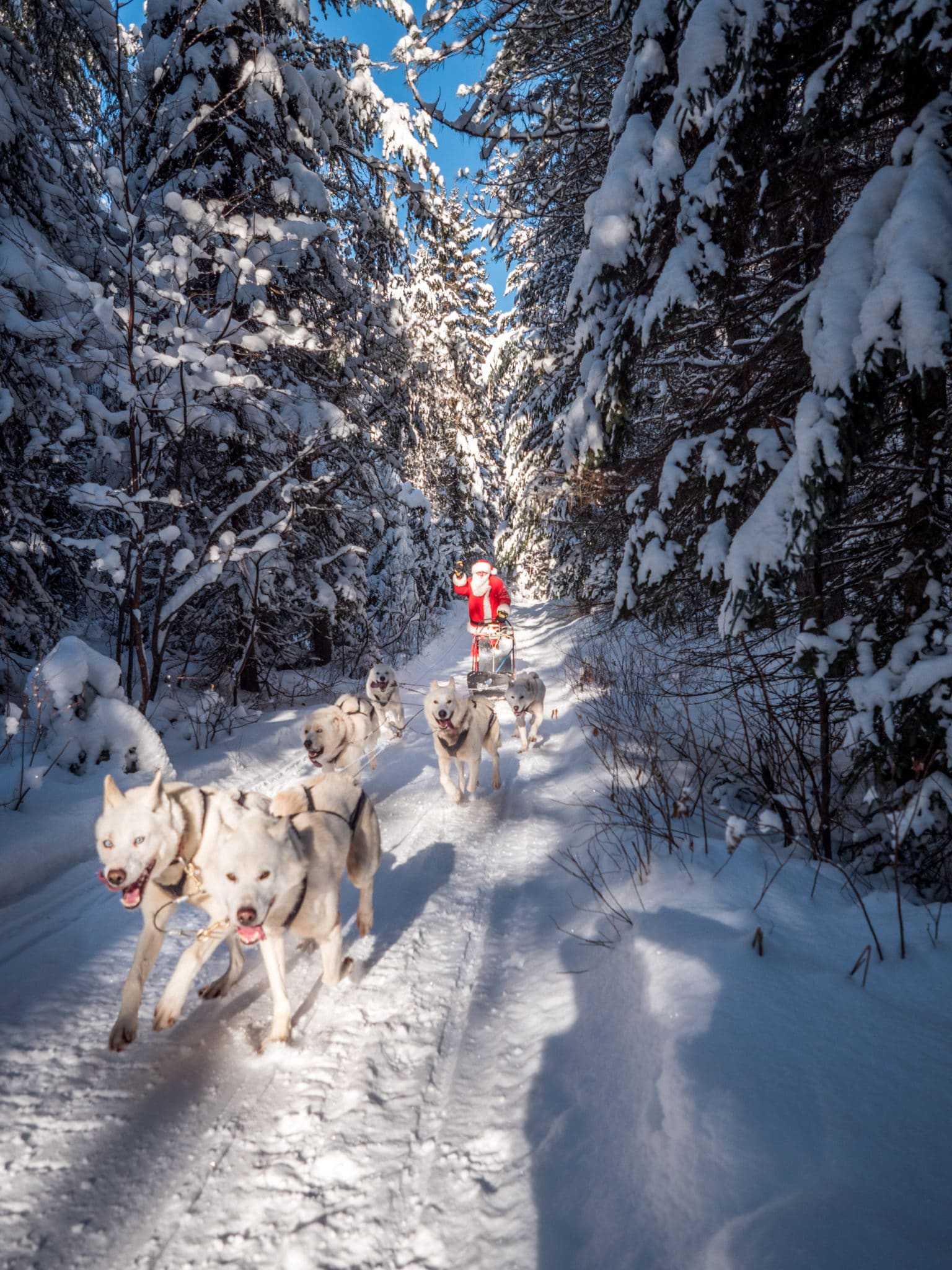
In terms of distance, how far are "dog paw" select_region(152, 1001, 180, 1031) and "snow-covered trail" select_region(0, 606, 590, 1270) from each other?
0.13 ft

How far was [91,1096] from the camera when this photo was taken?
2.24 meters

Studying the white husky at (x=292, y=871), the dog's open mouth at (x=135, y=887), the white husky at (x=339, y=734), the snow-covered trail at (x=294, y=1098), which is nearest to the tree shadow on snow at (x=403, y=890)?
the snow-covered trail at (x=294, y=1098)

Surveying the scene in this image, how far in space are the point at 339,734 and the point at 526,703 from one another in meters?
2.48

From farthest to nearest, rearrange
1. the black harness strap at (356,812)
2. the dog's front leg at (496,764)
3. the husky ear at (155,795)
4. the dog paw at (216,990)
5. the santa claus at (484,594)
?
the santa claus at (484,594) → the dog's front leg at (496,764) → the black harness strap at (356,812) → the dog paw at (216,990) → the husky ear at (155,795)

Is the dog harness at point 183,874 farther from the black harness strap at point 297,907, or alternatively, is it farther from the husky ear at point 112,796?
the black harness strap at point 297,907

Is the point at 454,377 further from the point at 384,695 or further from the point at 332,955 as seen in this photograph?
the point at 332,955

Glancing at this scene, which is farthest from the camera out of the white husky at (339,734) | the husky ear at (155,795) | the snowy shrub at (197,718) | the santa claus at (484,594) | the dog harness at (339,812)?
the santa claus at (484,594)

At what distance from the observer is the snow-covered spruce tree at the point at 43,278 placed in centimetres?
526

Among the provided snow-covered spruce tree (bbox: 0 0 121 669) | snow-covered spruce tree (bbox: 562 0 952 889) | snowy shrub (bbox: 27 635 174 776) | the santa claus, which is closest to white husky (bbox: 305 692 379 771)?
snowy shrub (bbox: 27 635 174 776)

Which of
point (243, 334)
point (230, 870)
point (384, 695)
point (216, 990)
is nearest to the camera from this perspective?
point (230, 870)

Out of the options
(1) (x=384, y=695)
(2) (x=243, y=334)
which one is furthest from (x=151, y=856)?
(2) (x=243, y=334)

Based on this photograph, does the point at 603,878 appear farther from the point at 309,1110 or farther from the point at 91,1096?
the point at 91,1096

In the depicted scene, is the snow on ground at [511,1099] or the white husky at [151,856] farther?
the white husky at [151,856]

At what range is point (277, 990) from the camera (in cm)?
255
